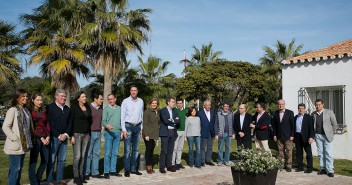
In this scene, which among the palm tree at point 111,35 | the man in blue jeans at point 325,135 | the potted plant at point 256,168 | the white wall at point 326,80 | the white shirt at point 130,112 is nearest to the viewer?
the potted plant at point 256,168

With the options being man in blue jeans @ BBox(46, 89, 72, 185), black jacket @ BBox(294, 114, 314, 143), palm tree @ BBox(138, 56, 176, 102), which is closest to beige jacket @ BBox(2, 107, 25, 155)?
man in blue jeans @ BBox(46, 89, 72, 185)

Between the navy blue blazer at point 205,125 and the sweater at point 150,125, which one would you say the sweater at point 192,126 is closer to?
the navy blue blazer at point 205,125

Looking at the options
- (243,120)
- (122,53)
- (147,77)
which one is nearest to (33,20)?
(122,53)

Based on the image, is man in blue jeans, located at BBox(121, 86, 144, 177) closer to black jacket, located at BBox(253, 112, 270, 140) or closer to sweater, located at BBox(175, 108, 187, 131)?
sweater, located at BBox(175, 108, 187, 131)

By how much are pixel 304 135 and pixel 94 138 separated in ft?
16.5

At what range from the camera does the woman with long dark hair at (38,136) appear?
609 centimetres

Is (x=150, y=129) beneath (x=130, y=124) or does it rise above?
beneath

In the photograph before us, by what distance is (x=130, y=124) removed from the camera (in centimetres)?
775

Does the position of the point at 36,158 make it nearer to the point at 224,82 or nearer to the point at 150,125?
the point at 150,125

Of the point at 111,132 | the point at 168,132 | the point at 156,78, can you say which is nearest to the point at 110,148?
the point at 111,132

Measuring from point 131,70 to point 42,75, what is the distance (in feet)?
21.4

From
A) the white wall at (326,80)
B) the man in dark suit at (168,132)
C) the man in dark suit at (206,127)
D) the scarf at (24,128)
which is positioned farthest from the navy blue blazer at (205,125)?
the scarf at (24,128)

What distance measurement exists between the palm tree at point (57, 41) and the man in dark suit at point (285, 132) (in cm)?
922

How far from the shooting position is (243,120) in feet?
31.0
